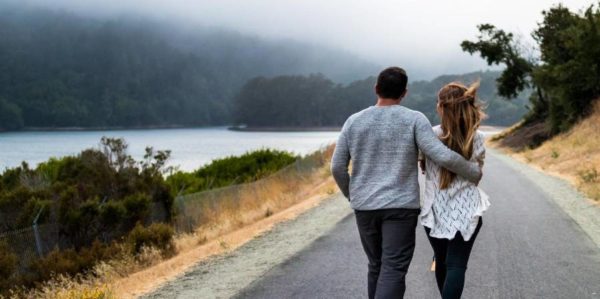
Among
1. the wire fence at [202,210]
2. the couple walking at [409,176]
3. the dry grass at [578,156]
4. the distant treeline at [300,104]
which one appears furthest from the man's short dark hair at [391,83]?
the distant treeline at [300,104]

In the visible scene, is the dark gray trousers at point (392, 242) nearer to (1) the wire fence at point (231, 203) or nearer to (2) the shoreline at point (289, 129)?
(1) the wire fence at point (231, 203)

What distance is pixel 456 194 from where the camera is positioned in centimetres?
441

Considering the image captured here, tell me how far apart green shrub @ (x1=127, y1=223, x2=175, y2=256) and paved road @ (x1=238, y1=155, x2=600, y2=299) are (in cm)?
370

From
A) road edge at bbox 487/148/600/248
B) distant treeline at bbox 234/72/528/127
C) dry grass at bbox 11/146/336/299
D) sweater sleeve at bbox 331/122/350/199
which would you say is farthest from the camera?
distant treeline at bbox 234/72/528/127

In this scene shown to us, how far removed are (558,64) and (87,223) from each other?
106 feet

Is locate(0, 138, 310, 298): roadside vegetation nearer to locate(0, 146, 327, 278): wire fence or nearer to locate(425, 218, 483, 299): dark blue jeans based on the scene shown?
locate(0, 146, 327, 278): wire fence

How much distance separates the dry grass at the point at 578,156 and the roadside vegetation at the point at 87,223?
323 inches

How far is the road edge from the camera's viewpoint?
10.5 m

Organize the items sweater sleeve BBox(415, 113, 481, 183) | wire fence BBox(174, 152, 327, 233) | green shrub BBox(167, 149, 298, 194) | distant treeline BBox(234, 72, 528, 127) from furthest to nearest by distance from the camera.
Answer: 1. distant treeline BBox(234, 72, 528, 127)
2. green shrub BBox(167, 149, 298, 194)
3. wire fence BBox(174, 152, 327, 233)
4. sweater sleeve BBox(415, 113, 481, 183)

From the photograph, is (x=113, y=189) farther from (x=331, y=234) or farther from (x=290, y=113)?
(x=290, y=113)

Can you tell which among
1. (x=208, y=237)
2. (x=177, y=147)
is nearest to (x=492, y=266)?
(x=208, y=237)

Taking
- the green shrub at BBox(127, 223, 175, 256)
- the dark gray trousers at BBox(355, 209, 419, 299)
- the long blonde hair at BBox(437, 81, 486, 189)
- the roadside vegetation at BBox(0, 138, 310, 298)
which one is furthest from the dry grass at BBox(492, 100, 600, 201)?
the dark gray trousers at BBox(355, 209, 419, 299)

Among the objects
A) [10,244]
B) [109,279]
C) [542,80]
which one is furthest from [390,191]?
[542,80]

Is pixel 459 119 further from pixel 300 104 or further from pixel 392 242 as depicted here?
pixel 300 104
